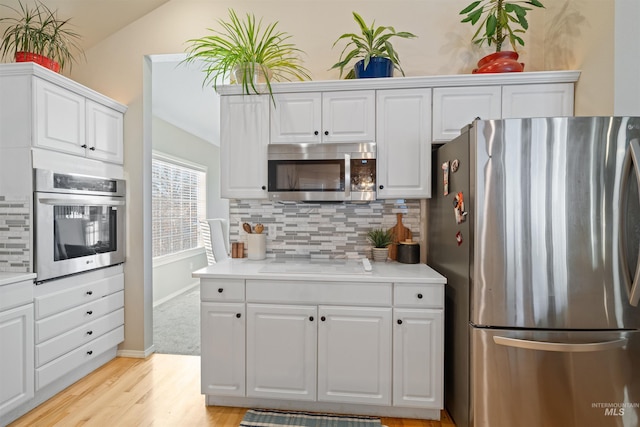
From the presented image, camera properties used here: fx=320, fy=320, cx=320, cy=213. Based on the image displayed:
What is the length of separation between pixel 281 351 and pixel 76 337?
154 cm

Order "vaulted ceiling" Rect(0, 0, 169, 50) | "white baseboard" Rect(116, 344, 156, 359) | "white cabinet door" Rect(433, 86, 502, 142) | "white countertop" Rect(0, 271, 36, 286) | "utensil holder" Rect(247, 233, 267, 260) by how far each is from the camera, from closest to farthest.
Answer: "white countertop" Rect(0, 271, 36, 286)
"white cabinet door" Rect(433, 86, 502, 142)
"vaulted ceiling" Rect(0, 0, 169, 50)
"utensil holder" Rect(247, 233, 267, 260)
"white baseboard" Rect(116, 344, 156, 359)

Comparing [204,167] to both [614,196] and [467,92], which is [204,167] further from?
[614,196]

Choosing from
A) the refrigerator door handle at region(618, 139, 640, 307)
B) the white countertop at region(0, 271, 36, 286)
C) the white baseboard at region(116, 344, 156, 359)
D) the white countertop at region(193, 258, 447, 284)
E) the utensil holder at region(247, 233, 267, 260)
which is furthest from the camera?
the white baseboard at region(116, 344, 156, 359)

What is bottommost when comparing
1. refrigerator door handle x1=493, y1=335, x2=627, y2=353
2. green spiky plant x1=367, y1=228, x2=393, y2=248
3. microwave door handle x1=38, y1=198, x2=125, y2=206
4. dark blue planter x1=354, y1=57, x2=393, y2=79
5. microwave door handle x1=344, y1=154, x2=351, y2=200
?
refrigerator door handle x1=493, y1=335, x2=627, y2=353

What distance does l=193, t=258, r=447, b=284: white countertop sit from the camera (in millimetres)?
1920

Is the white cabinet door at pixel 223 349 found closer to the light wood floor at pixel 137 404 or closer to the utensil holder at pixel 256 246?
the light wood floor at pixel 137 404

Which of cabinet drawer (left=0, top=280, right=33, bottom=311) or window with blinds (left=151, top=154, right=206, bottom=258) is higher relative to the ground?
window with blinds (left=151, top=154, right=206, bottom=258)

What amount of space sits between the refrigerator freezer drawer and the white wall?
142cm

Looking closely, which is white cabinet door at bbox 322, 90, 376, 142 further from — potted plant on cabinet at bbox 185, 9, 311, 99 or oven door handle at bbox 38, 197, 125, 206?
oven door handle at bbox 38, 197, 125, 206

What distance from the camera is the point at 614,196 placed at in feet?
4.87

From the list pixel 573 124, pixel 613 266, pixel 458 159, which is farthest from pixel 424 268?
pixel 573 124

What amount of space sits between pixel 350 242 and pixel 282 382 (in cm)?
111

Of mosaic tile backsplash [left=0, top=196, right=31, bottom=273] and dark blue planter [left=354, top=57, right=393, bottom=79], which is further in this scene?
dark blue planter [left=354, top=57, right=393, bottom=79]

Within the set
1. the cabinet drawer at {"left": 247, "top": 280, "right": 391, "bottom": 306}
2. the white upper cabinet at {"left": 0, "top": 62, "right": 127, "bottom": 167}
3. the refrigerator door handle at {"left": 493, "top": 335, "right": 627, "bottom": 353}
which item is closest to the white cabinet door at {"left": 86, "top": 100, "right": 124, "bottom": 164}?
the white upper cabinet at {"left": 0, "top": 62, "right": 127, "bottom": 167}
